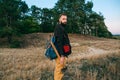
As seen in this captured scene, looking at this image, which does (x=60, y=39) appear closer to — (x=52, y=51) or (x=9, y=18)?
(x=52, y=51)

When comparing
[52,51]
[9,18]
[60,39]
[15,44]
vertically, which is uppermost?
[9,18]

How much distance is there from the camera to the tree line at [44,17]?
3612 centimetres

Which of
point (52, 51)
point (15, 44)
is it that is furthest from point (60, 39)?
point (15, 44)

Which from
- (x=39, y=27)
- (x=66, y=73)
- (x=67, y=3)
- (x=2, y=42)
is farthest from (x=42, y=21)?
(x=66, y=73)

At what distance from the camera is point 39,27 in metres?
62.0

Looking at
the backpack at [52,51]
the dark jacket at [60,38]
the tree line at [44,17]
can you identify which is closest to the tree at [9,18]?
the tree line at [44,17]

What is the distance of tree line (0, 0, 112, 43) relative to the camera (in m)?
A: 36.1

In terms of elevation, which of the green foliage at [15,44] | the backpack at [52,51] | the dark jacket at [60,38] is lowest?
the green foliage at [15,44]

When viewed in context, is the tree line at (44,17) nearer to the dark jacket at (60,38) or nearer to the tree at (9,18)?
the tree at (9,18)

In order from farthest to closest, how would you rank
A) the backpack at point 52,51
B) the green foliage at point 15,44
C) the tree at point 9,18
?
the green foliage at point 15,44, the tree at point 9,18, the backpack at point 52,51

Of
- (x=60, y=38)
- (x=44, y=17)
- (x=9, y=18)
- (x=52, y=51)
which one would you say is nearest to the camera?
(x=60, y=38)

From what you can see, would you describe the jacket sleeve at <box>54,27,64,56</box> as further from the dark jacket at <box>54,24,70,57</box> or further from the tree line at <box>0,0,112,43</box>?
the tree line at <box>0,0,112,43</box>

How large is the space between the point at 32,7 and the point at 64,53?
60.9 m

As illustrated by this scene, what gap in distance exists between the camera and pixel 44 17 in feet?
209
